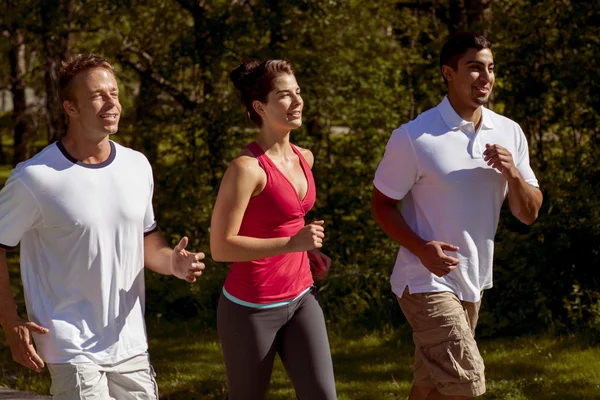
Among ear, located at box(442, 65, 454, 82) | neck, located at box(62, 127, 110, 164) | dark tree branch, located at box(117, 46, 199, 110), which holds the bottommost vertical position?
neck, located at box(62, 127, 110, 164)

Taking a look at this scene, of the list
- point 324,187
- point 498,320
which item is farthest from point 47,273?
point 324,187

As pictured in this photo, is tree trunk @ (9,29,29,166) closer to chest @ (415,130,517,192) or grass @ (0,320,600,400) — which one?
grass @ (0,320,600,400)

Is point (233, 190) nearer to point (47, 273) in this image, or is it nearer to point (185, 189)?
point (47, 273)

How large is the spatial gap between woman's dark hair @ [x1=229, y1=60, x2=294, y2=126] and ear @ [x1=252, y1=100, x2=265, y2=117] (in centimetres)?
1

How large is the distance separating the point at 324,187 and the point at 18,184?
6.66 m

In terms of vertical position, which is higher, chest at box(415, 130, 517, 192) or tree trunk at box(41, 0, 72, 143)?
tree trunk at box(41, 0, 72, 143)

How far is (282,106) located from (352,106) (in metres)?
5.81

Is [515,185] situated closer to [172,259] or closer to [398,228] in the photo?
[398,228]

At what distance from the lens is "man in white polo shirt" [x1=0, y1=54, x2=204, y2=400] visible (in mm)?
3904

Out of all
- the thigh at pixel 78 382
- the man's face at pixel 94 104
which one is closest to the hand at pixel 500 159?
the man's face at pixel 94 104

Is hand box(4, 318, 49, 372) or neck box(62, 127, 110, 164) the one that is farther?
neck box(62, 127, 110, 164)

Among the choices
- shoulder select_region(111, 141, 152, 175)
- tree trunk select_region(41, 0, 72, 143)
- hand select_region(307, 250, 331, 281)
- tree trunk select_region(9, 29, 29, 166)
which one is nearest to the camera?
shoulder select_region(111, 141, 152, 175)

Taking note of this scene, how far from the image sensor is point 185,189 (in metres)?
10.9

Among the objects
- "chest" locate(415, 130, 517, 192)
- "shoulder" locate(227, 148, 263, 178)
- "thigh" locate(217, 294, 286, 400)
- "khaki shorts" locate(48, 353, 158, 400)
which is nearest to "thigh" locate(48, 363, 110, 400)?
"khaki shorts" locate(48, 353, 158, 400)
